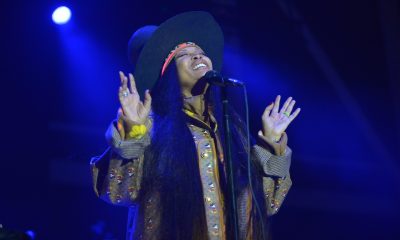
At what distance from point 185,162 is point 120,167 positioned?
0.29 metres

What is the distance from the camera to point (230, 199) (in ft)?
6.46

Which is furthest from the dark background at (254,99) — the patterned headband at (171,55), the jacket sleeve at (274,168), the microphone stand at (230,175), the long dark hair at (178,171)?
the microphone stand at (230,175)

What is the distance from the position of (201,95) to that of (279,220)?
271 centimetres

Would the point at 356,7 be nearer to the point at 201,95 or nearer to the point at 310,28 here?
the point at 310,28

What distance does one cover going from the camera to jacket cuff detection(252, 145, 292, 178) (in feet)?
7.86

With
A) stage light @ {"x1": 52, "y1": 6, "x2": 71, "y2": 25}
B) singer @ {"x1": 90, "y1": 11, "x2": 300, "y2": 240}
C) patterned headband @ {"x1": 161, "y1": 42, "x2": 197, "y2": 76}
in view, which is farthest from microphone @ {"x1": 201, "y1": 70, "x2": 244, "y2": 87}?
stage light @ {"x1": 52, "y1": 6, "x2": 71, "y2": 25}

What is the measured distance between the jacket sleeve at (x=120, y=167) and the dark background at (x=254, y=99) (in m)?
1.60

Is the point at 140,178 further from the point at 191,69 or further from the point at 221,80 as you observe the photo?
the point at 191,69

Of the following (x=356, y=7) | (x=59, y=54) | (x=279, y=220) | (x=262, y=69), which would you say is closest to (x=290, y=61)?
(x=262, y=69)

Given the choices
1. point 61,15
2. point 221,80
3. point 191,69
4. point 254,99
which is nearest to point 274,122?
point 221,80

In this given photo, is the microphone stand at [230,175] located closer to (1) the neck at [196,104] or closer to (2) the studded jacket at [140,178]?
(2) the studded jacket at [140,178]

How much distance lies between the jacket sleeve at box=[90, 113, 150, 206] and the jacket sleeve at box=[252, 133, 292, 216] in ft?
1.71

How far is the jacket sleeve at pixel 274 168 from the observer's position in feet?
7.87

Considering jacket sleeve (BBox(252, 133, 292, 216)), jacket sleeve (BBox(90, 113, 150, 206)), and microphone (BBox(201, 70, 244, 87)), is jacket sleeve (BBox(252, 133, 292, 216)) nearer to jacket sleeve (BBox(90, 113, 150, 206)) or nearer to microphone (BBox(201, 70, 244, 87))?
microphone (BBox(201, 70, 244, 87))
